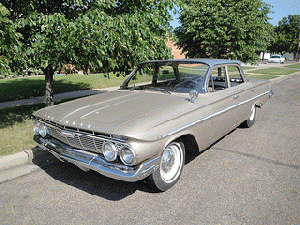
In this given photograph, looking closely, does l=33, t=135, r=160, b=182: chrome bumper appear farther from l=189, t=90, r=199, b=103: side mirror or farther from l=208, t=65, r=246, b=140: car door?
l=208, t=65, r=246, b=140: car door

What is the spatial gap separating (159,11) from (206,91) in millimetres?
2628

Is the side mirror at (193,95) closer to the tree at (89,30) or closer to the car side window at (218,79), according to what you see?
the car side window at (218,79)

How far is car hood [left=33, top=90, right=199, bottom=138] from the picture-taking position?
9.39 feet

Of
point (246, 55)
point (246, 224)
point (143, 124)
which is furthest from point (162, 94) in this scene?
point (246, 55)

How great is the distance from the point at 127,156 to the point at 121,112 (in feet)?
2.32

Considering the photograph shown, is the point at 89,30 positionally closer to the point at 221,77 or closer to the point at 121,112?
the point at 121,112

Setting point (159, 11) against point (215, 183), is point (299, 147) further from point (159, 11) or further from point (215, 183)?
point (159, 11)

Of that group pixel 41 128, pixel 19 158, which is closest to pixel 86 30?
pixel 41 128

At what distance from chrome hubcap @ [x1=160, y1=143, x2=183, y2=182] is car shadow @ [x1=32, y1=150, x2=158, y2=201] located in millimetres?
274

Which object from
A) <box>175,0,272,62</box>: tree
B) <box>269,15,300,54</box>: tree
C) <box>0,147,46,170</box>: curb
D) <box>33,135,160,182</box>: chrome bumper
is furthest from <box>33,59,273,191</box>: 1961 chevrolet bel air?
<box>269,15,300,54</box>: tree

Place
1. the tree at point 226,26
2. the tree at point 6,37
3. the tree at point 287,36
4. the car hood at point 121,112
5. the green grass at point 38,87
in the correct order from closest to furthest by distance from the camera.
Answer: the car hood at point 121,112 → the tree at point 6,37 → the green grass at point 38,87 → the tree at point 226,26 → the tree at point 287,36

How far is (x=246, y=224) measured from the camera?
8.65ft

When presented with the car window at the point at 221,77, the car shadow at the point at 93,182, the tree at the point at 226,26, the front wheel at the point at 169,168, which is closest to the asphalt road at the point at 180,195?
the car shadow at the point at 93,182

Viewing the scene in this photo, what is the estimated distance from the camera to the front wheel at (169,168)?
10.3 ft
